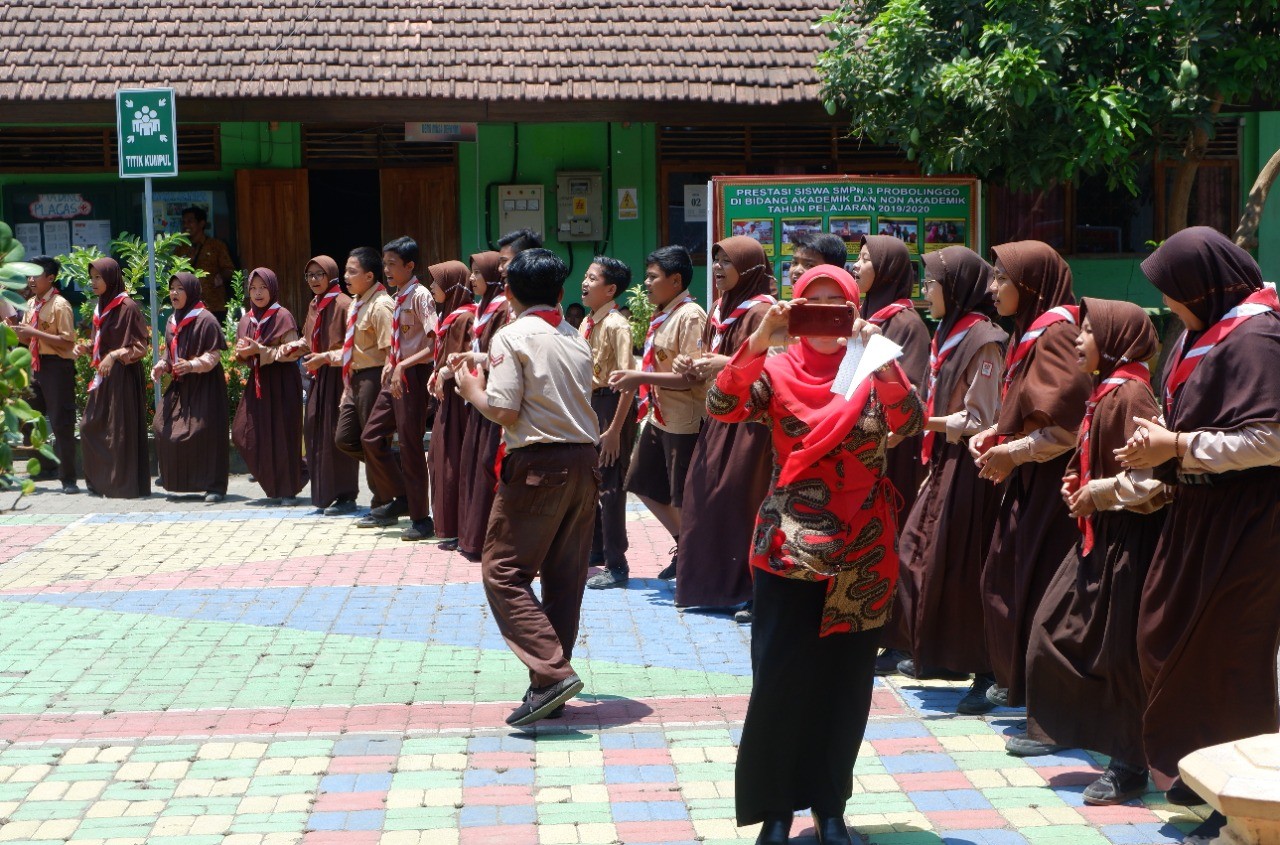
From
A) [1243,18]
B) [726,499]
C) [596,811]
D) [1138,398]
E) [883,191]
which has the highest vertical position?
[1243,18]

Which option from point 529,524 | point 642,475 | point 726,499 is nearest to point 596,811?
point 529,524

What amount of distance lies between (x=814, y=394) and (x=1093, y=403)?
123 centimetres

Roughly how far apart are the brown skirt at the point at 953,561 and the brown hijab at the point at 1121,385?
3.83 ft

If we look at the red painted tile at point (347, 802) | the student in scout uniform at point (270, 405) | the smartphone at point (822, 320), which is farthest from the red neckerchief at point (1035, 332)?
the student in scout uniform at point (270, 405)

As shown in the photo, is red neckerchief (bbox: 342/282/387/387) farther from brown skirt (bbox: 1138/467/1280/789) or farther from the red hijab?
brown skirt (bbox: 1138/467/1280/789)

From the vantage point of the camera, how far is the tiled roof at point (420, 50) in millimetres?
13852

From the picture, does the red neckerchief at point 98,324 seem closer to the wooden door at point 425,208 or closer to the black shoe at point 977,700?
the wooden door at point 425,208

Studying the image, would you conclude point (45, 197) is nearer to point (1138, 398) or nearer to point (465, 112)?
point (465, 112)

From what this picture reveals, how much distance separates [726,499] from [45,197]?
10334 millimetres

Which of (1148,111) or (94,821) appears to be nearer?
(94,821)

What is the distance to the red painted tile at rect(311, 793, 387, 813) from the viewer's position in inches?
209

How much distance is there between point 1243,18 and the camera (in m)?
11.2

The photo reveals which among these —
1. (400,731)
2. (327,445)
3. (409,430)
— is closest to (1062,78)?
(409,430)

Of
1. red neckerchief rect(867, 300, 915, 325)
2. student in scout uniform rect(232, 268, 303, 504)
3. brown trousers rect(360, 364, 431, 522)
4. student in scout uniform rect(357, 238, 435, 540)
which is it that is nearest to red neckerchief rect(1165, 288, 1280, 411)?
red neckerchief rect(867, 300, 915, 325)
